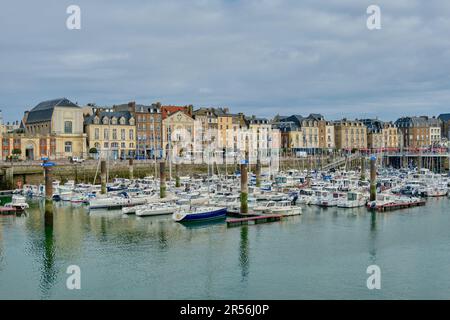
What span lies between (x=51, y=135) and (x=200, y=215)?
42.3 m

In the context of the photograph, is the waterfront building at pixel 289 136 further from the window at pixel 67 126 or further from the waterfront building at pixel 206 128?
the window at pixel 67 126

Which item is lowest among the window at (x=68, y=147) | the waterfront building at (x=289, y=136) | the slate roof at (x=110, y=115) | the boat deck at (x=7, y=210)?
the boat deck at (x=7, y=210)

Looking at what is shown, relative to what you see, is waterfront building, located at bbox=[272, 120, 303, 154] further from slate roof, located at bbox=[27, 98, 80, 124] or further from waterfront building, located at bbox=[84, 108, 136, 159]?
slate roof, located at bbox=[27, 98, 80, 124]

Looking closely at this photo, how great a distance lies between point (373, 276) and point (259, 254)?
6681 millimetres

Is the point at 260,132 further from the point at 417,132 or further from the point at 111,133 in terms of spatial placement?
the point at 417,132

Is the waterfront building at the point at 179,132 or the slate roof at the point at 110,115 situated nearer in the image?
the slate roof at the point at 110,115

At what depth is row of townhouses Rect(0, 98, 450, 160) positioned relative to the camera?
78312 mm

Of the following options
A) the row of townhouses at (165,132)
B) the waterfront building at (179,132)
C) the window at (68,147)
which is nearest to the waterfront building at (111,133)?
the row of townhouses at (165,132)

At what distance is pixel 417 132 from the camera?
123 metres

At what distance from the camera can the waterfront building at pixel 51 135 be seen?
73856 millimetres

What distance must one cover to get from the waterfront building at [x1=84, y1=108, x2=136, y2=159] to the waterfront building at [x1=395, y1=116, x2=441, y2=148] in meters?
61.7

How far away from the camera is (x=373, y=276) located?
25641 millimetres

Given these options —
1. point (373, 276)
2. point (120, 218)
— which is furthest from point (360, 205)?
point (373, 276)

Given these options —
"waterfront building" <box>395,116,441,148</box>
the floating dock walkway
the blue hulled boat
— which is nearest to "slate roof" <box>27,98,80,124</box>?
the blue hulled boat
